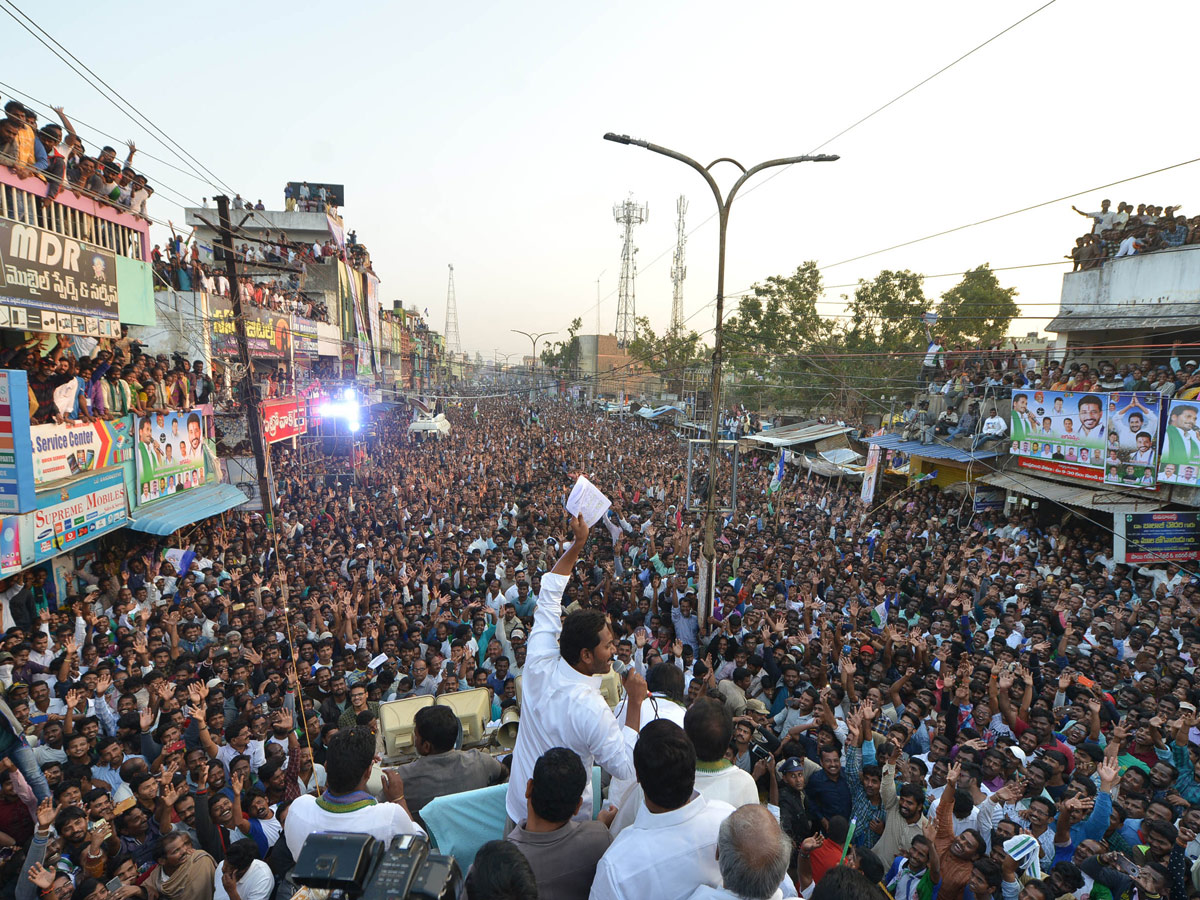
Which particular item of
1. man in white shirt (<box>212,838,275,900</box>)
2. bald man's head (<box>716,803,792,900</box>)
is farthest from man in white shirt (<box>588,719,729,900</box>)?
man in white shirt (<box>212,838,275,900</box>)

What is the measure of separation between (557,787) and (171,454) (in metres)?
11.7

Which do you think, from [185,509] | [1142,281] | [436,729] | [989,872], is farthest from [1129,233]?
[185,509]

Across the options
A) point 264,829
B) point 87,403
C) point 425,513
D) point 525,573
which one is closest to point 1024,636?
point 525,573

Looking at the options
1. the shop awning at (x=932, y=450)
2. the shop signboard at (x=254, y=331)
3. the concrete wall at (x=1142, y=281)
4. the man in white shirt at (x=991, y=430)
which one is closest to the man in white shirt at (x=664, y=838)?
the shop signboard at (x=254, y=331)

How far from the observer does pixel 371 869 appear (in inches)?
74.4

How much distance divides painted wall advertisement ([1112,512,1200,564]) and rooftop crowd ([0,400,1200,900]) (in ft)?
1.31

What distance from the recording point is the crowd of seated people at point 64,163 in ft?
27.8

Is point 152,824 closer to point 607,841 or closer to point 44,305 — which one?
point 607,841

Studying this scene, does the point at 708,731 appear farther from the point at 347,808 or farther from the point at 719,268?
the point at 719,268

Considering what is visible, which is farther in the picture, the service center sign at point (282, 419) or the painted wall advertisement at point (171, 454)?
the service center sign at point (282, 419)

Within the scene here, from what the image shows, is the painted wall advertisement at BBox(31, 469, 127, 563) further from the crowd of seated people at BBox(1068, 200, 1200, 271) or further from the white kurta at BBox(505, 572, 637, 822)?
the crowd of seated people at BBox(1068, 200, 1200, 271)

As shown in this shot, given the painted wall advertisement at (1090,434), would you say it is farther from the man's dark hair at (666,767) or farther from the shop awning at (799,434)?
the man's dark hair at (666,767)

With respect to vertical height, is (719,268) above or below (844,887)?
above

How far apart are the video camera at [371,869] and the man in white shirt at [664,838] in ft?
1.74
